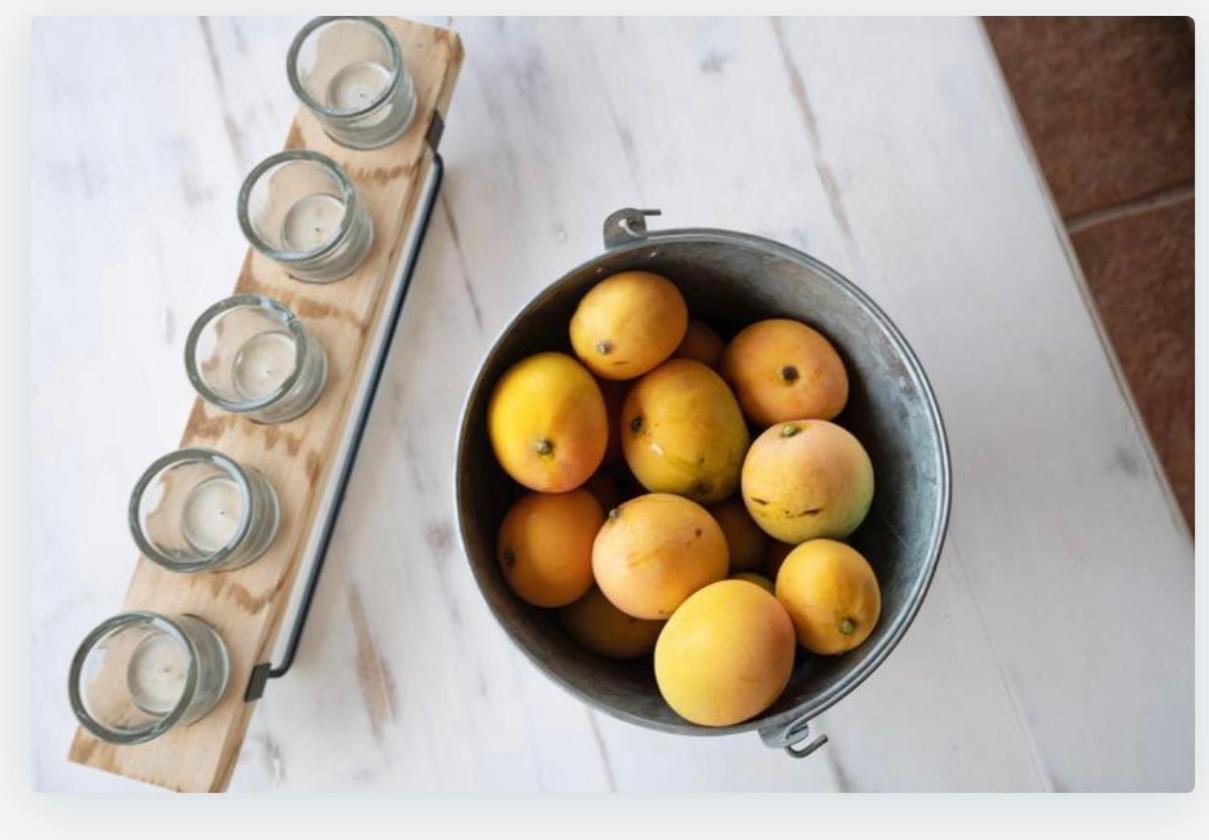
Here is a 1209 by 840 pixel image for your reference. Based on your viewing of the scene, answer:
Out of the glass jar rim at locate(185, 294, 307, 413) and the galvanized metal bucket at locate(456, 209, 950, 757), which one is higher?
the glass jar rim at locate(185, 294, 307, 413)

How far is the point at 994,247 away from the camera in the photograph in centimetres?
68

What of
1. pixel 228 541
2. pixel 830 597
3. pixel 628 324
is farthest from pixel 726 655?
pixel 228 541

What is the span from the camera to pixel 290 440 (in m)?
0.60

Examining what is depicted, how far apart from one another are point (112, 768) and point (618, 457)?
1.05 feet

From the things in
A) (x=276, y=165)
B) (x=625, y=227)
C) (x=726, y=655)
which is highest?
(x=276, y=165)

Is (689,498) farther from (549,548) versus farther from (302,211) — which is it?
(302,211)

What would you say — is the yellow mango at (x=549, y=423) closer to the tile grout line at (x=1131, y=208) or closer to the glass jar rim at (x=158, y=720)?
the glass jar rim at (x=158, y=720)

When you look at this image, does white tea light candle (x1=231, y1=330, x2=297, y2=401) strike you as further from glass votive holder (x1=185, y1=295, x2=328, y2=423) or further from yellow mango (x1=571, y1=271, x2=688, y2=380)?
yellow mango (x1=571, y1=271, x2=688, y2=380)

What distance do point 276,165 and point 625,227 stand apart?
226mm

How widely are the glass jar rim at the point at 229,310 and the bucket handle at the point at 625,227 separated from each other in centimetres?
18

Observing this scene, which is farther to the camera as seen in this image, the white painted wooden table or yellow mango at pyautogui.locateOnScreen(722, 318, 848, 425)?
Result: the white painted wooden table

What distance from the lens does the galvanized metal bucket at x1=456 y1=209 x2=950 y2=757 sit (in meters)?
0.48

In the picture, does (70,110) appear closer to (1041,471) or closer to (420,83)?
(420,83)

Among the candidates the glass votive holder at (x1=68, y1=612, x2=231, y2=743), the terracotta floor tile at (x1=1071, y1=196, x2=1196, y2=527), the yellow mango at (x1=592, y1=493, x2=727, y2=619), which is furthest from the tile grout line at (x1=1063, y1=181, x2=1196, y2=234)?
the glass votive holder at (x1=68, y1=612, x2=231, y2=743)
